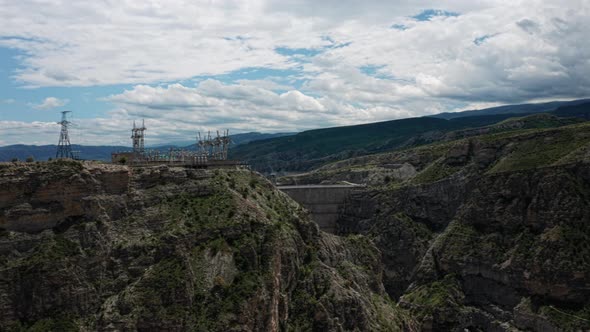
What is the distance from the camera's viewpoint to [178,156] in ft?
509

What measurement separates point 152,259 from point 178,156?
47902 mm

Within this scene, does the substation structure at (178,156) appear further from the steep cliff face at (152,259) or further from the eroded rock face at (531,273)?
the eroded rock face at (531,273)

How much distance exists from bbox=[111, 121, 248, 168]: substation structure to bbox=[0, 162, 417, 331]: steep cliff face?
14.1m

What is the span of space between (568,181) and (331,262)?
3286 inches

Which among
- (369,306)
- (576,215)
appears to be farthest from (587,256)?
(369,306)

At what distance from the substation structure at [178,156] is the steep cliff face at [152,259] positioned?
14059 mm

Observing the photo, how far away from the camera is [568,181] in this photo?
191 metres

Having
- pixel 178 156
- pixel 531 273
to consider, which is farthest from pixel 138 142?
pixel 531 273

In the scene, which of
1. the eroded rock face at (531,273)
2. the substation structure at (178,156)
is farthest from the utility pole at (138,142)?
the eroded rock face at (531,273)

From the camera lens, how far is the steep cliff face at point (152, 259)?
101m

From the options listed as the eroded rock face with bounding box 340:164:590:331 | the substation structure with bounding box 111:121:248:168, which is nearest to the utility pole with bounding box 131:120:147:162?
the substation structure with bounding box 111:121:248:168

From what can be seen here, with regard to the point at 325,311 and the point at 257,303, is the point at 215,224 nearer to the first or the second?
the point at 257,303

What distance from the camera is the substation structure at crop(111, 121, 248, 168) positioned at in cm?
14088

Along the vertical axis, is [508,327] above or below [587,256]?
below
